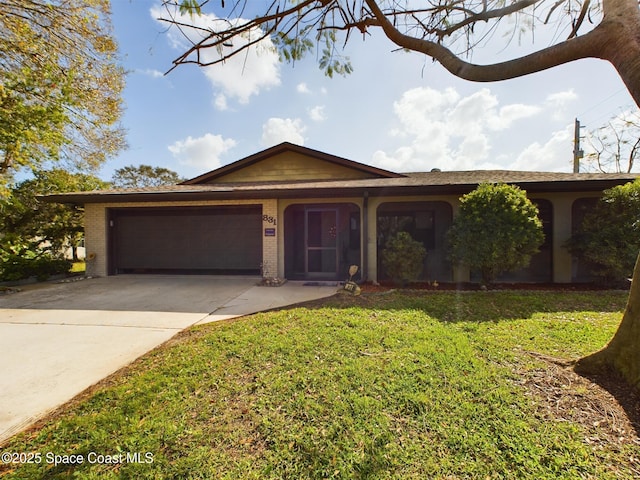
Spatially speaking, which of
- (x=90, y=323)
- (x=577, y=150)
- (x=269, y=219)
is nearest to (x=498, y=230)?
(x=269, y=219)

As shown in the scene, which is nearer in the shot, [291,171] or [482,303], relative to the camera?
[482,303]

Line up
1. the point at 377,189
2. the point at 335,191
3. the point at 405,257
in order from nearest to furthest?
1. the point at 405,257
2. the point at 377,189
3. the point at 335,191

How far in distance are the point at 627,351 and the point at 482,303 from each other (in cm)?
308

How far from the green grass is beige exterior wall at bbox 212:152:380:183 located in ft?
23.5

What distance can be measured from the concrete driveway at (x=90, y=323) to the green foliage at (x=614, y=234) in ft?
23.0

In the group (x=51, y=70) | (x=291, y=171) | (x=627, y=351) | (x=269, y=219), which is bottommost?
(x=627, y=351)

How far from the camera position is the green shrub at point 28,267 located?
28.2 ft

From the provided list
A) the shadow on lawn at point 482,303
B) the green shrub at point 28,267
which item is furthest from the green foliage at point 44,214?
the shadow on lawn at point 482,303

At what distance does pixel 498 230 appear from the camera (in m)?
6.37

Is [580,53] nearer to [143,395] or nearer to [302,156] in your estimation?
[143,395]

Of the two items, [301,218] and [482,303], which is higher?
[301,218]

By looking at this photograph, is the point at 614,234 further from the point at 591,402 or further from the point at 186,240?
the point at 186,240

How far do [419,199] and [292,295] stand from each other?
5.07 metres

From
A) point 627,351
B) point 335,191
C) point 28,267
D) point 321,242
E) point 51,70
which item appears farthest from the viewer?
point 321,242
